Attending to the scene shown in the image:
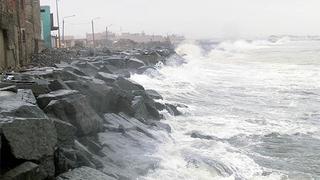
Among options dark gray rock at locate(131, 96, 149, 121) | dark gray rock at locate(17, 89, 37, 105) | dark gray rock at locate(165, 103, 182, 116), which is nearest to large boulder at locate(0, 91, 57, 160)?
dark gray rock at locate(17, 89, 37, 105)

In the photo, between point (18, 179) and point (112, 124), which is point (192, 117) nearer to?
point (112, 124)

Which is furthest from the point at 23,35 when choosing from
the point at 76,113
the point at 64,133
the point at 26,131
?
the point at 26,131

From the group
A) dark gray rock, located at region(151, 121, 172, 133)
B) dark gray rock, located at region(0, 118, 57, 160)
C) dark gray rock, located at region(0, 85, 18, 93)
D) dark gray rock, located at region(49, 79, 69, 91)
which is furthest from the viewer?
dark gray rock, located at region(151, 121, 172, 133)

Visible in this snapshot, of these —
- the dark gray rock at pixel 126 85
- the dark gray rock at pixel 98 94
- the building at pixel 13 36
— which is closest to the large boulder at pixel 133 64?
the building at pixel 13 36

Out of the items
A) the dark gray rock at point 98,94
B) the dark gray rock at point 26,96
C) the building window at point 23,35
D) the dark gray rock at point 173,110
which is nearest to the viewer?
the dark gray rock at point 26,96

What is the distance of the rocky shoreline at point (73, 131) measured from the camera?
6105mm

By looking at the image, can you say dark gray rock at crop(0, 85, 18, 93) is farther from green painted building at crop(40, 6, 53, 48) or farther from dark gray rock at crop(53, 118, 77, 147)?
green painted building at crop(40, 6, 53, 48)

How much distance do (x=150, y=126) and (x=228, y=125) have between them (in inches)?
105

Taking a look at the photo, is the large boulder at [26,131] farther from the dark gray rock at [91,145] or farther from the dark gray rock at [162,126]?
the dark gray rock at [162,126]

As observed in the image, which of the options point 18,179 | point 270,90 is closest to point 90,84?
point 18,179

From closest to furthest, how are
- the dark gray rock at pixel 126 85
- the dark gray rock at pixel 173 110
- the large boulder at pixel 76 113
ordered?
the large boulder at pixel 76 113
the dark gray rock at pixel 173 110
the dark gray rock at pixel 126 85

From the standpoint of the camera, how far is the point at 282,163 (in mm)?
10016

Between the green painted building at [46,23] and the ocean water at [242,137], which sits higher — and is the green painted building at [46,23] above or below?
above

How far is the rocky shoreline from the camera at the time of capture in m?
6.11
